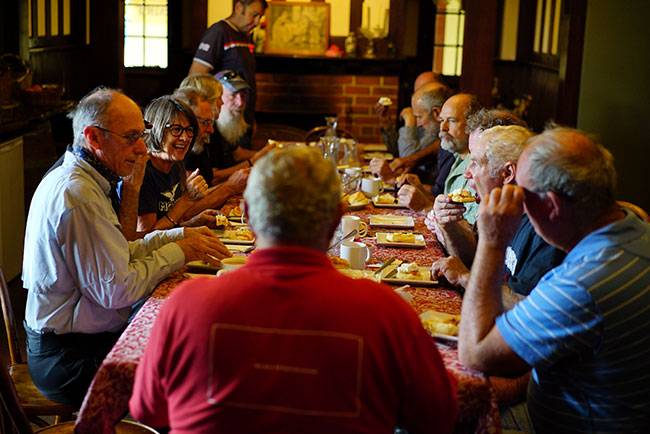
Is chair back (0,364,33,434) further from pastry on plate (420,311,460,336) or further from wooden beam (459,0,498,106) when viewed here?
wooden beam (459,0,498,106)

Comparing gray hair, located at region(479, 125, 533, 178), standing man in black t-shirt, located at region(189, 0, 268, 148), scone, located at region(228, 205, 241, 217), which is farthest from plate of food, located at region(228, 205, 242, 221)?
standing man in black t-shirt, located at region(189, 0, 268, 148)

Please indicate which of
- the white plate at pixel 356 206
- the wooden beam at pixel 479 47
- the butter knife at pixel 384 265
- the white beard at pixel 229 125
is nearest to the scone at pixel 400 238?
the butter knife at pixel 384 265

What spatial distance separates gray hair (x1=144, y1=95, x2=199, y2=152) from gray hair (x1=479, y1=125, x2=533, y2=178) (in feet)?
4.32

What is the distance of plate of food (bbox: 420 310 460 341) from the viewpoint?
6.13 feet

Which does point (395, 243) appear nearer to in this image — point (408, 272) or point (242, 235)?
point (408, 272)

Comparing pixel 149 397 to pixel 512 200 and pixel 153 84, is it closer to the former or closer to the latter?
pixel 512 200

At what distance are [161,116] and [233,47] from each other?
3.07 m

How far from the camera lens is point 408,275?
7.95 ft

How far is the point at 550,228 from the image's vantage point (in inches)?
67.7

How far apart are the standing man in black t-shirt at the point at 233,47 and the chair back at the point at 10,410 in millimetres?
4236

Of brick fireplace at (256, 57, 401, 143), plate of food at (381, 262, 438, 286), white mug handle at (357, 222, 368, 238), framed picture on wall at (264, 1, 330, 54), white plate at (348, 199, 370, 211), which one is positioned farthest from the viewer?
brick fireplace at (256, 57, 401, 143)

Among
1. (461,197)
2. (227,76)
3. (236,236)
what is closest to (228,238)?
(236,236)

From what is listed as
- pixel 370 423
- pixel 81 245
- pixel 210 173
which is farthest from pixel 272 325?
pixel 210 173

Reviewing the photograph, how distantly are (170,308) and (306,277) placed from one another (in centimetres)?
25
